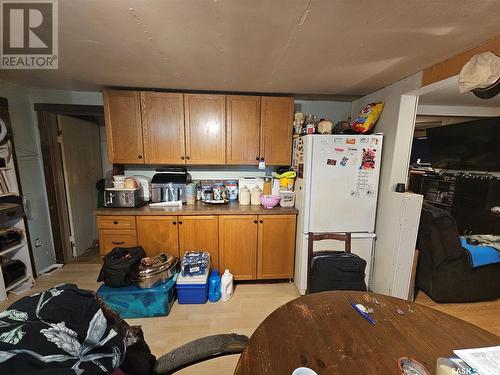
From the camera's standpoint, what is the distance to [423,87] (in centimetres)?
180

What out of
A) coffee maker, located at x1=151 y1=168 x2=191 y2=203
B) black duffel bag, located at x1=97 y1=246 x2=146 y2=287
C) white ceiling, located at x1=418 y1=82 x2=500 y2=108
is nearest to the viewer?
black duffel bag, located at x1=97 y1=246 x2=146 y2=287

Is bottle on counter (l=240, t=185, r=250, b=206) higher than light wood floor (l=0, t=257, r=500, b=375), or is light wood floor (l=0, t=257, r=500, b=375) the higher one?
bottle on counter (l=240, t=185, r=250, b=206)

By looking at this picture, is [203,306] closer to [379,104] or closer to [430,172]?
[379,104]

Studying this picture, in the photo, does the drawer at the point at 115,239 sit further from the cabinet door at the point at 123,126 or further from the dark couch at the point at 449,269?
the dark couch at the point at 449,269

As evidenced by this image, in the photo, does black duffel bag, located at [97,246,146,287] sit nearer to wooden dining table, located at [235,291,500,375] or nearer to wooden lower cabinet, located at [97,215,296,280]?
wooden lower cabinet, located at [97,215,296,280]

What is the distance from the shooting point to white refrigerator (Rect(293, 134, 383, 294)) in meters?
2.10

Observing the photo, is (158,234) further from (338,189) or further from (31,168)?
(338,189)

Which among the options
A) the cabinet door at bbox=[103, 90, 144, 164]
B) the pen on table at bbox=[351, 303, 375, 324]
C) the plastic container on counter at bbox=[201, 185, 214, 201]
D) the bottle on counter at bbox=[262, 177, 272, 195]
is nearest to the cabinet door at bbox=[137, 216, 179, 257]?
the plastic container on counter at bbox=[201, 185, 214, 201]

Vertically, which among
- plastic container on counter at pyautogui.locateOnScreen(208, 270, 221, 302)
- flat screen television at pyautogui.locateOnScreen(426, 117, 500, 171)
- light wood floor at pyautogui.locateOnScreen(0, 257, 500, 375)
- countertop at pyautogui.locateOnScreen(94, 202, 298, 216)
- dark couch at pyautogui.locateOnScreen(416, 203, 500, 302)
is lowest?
light wood floor at pyautogui.locateOnScreen(0, 257, 500, 375)

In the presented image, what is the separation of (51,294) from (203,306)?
163cm

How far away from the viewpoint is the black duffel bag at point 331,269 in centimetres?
162

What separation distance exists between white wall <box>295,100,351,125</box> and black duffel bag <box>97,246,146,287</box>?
2676 millimetres

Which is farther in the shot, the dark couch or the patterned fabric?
the dark couch

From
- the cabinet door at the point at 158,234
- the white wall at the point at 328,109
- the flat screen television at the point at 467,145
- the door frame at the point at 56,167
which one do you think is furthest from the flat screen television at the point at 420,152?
the door frame at the point at 56,167
